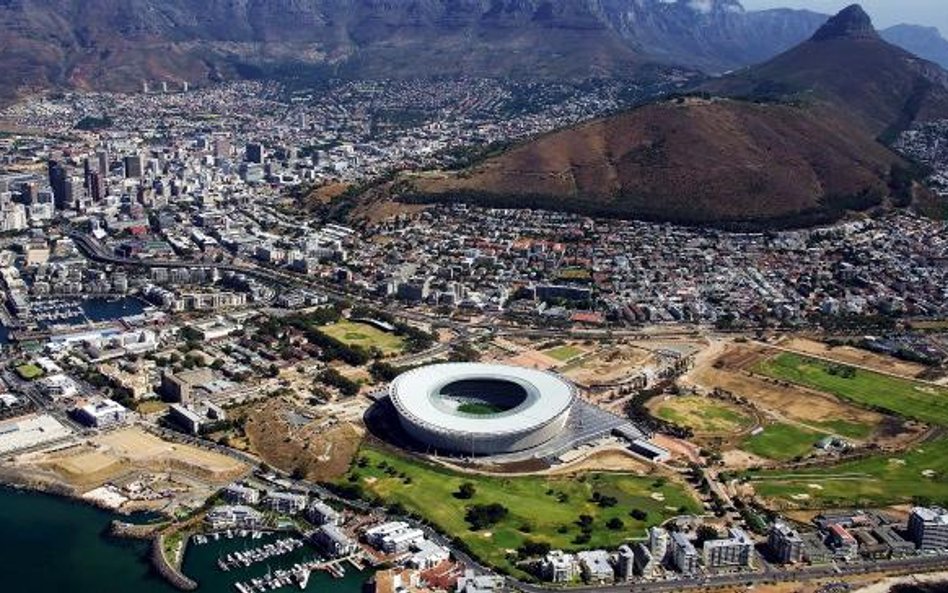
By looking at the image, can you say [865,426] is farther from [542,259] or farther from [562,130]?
[562,130]

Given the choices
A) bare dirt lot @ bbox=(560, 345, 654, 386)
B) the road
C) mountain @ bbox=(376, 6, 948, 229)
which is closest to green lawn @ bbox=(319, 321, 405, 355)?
bare dirt lot @ bbox=(560, 345, 654, 386)

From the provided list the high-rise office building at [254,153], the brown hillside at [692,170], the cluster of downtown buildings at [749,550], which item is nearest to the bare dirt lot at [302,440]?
the cluster of downtown buildings at [749,550]

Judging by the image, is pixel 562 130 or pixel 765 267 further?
pixel 562 130

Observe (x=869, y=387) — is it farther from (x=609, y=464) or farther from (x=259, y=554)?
(x=259, y=554)

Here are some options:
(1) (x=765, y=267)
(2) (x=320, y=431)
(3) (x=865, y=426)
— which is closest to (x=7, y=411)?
(2) (x=320, y=431)

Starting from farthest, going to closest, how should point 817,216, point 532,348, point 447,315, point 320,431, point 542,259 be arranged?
1. point 817,216
2. point 542,259
3. point 447,315
4. point 532,348
5. point 320,431
